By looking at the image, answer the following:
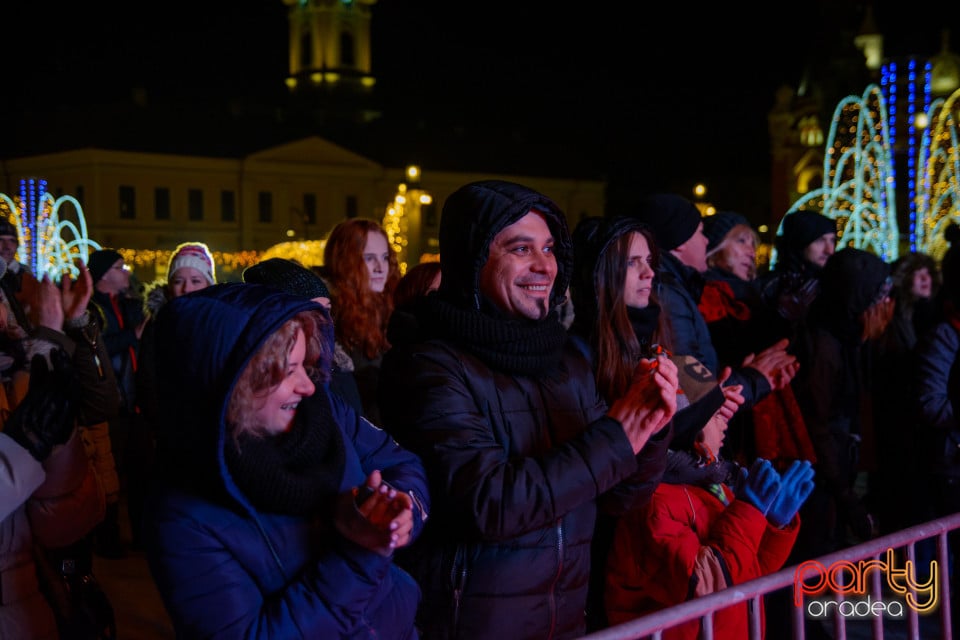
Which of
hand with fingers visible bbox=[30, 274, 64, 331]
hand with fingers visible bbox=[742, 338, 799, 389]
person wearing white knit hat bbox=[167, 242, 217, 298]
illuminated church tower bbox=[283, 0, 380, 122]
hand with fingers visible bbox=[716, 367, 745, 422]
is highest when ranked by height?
illuminated church tower bbox=[283, 0, 380, 122]

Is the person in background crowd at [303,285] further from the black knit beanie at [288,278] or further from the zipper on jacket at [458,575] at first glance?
the zipper on jacket at [458,575]

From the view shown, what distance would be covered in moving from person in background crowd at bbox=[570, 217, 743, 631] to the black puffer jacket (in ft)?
2.05

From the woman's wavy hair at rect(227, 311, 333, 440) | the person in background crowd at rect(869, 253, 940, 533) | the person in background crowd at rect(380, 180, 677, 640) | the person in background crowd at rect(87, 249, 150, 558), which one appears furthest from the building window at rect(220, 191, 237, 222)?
the woman's wavy hair at rect(227, 311, 333, 440)

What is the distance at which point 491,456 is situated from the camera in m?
2.51

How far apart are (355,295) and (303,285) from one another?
0.89m

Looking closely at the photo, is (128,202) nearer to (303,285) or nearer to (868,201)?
(868,201)

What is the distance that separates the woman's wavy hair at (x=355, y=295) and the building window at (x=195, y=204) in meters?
60.6

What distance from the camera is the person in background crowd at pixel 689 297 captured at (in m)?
4.21

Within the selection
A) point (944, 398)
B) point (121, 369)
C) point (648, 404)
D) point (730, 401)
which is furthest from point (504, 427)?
point (121, 369)

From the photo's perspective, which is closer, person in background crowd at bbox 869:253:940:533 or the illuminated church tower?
person in background crowd at bbox 869:253:940:533

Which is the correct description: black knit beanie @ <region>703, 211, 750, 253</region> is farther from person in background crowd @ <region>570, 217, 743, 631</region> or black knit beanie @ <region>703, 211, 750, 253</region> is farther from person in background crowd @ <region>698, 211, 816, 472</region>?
person in background crowd @ <region>570, 217, 743, 631</region>

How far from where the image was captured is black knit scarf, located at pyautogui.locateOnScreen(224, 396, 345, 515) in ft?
6.96

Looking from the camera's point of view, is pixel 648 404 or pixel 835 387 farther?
pixel 835 387

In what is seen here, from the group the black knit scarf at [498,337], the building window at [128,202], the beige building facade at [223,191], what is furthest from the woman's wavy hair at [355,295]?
the building window at [128,202]
